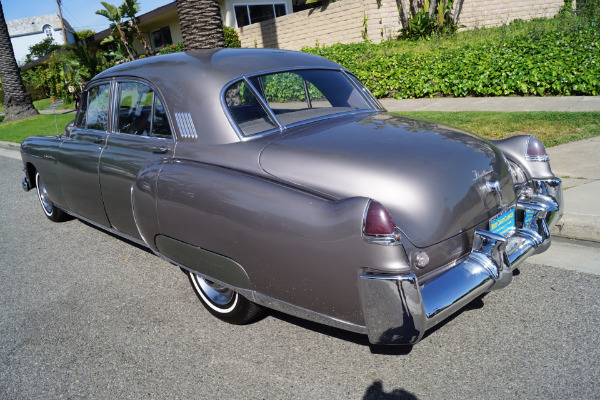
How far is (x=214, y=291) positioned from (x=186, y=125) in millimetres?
1159

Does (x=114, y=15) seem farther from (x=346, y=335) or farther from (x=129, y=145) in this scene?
(x=346, y=335)

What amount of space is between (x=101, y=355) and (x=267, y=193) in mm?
1541

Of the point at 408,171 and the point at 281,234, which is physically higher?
the point at 408,171

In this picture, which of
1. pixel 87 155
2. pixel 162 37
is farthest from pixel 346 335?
pixel 162 37

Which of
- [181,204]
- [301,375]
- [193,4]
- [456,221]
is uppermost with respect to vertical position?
[193,4]

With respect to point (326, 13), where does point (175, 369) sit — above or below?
below

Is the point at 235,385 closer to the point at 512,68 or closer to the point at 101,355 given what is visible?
the point at 101,355

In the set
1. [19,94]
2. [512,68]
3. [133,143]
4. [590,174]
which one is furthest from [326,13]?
[133,143]

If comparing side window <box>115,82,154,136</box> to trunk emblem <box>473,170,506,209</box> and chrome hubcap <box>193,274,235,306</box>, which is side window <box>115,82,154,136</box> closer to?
chrome hubcap <box>193,274,235,306</box>

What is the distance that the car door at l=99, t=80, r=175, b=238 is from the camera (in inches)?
145

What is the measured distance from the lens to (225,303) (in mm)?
3428

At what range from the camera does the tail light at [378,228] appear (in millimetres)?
2373

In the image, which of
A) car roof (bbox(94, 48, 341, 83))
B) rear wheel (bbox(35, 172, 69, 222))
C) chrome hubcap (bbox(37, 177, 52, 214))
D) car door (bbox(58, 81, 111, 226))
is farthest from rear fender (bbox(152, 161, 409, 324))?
chrome hubcap (bbox(37, 177, 52, 214))

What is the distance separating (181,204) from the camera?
10.3 ft
